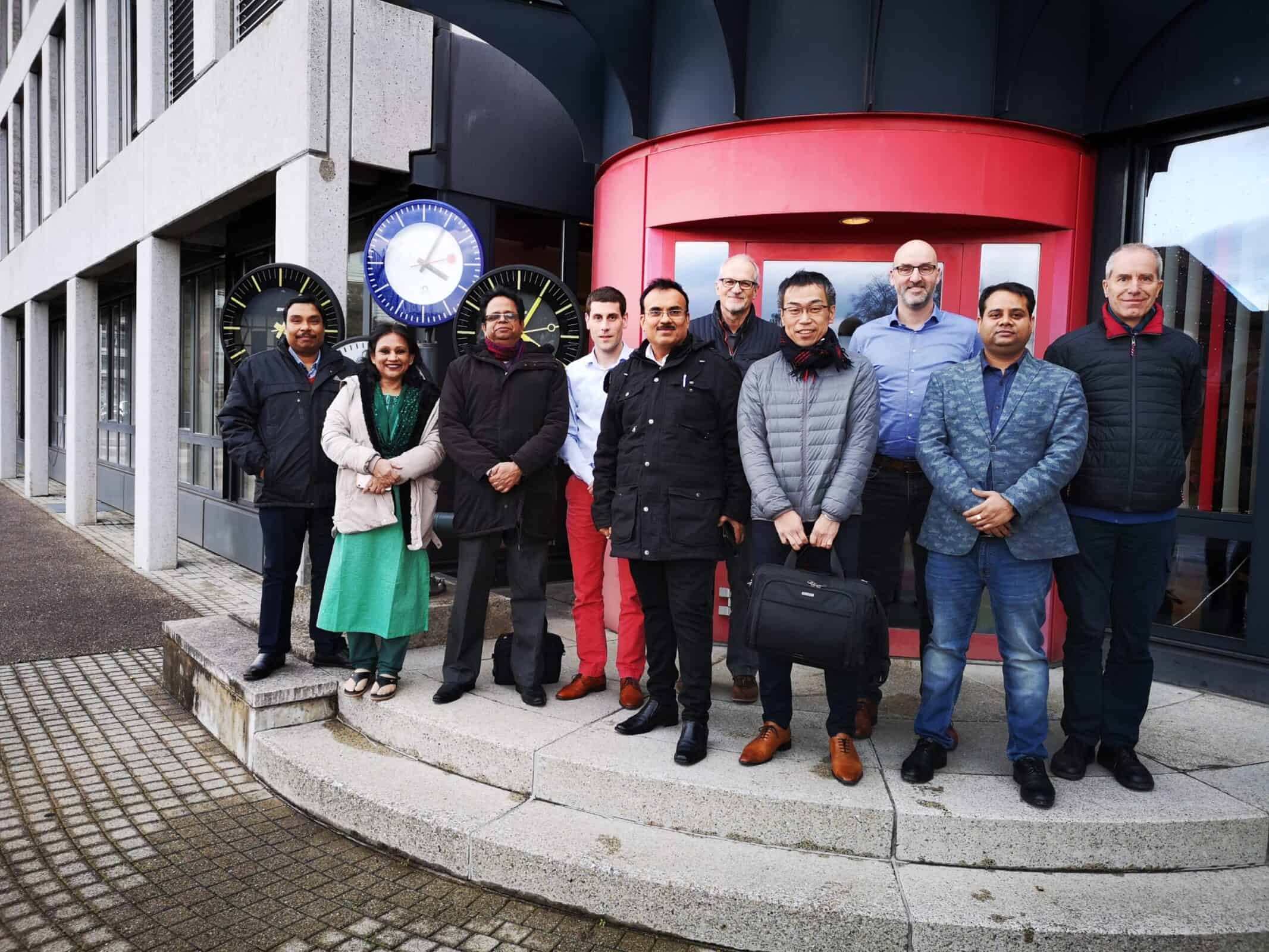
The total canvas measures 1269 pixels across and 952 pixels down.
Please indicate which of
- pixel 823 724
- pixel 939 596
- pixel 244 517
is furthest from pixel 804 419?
pixel 244 517

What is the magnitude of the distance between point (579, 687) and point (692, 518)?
1.27 m

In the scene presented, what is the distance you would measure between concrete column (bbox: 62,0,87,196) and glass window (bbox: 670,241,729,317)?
10.7 meters

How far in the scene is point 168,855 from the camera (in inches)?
144

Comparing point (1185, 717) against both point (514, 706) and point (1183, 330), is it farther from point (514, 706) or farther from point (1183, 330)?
point (514, 706)

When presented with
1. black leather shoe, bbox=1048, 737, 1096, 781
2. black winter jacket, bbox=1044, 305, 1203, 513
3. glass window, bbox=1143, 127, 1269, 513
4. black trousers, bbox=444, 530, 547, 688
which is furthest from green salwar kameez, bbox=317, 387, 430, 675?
glass window, bbox=1143, 127, 1269, 513

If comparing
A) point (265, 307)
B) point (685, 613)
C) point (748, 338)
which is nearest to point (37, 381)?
point (265, 307)

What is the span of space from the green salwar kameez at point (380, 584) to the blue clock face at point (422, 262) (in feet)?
5.79

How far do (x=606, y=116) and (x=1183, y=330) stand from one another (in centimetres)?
408

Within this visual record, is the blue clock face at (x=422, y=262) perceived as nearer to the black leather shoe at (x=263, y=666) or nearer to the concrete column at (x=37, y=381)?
the black leather shoe at (x=263, y=666)

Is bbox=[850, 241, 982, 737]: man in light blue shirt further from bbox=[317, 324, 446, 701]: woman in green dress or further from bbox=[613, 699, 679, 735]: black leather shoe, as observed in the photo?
bbox=[317, 324, 446, 701]: woman in green dress

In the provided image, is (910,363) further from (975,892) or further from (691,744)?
(975,892)

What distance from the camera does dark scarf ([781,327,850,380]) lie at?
3.69 meters

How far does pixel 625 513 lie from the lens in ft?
12.9

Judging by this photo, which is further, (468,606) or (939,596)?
(468,606)
